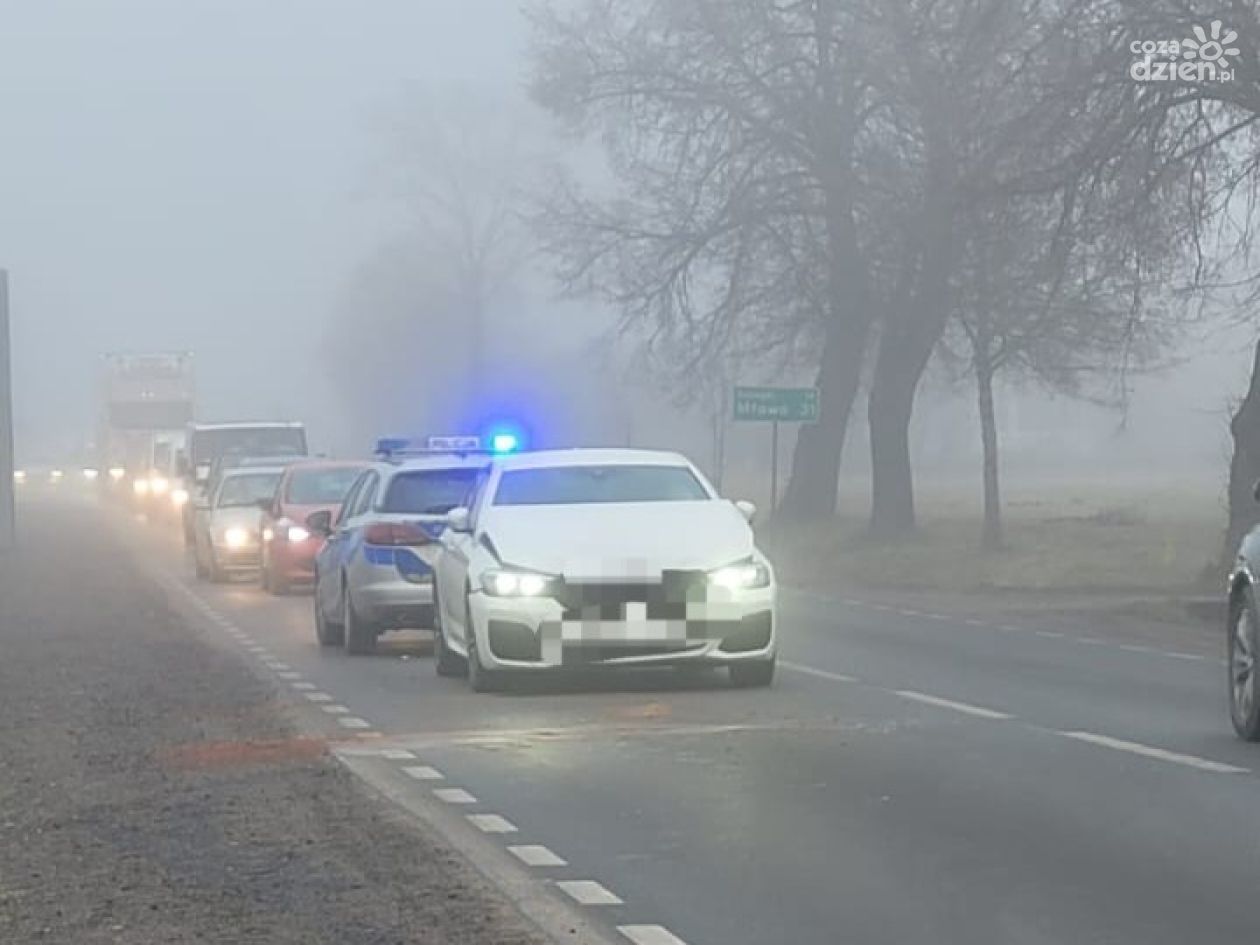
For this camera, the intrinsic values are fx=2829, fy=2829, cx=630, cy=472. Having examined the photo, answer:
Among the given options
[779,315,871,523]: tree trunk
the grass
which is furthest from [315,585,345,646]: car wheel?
[779,315,871,523]: tree trunk

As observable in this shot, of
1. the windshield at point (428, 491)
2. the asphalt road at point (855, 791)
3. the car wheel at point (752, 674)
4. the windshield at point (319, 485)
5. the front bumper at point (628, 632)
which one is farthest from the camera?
the windshield at point (319, 485)

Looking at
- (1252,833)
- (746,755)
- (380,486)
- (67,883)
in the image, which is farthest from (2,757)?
(380,486)

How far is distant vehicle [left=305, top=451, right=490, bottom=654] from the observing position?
2356cm

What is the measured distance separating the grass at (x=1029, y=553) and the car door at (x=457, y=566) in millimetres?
16452

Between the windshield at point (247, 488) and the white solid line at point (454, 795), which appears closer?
the white solid line at point (454, 795)

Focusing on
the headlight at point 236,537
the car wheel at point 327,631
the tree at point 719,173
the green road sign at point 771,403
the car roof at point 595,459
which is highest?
the tree at point 719,173

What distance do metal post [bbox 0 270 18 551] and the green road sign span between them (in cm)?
1431

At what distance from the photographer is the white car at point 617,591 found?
17.8 meters

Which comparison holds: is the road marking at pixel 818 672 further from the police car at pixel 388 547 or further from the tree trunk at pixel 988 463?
the tree trunk at pixel 988 463

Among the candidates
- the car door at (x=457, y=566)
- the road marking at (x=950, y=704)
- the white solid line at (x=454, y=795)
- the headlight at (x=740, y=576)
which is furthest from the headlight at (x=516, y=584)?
the white solid line at (x=454, y=795)

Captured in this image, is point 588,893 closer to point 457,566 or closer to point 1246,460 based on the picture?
point 457,566

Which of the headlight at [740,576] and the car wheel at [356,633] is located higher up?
the headlight at [740,576]

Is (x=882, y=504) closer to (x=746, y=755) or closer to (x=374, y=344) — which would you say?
(x=746, y=755)

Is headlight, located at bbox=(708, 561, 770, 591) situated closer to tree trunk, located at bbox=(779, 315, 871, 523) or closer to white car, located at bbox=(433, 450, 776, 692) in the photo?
white car, located at bbox=(433, 450, 776, 692)
